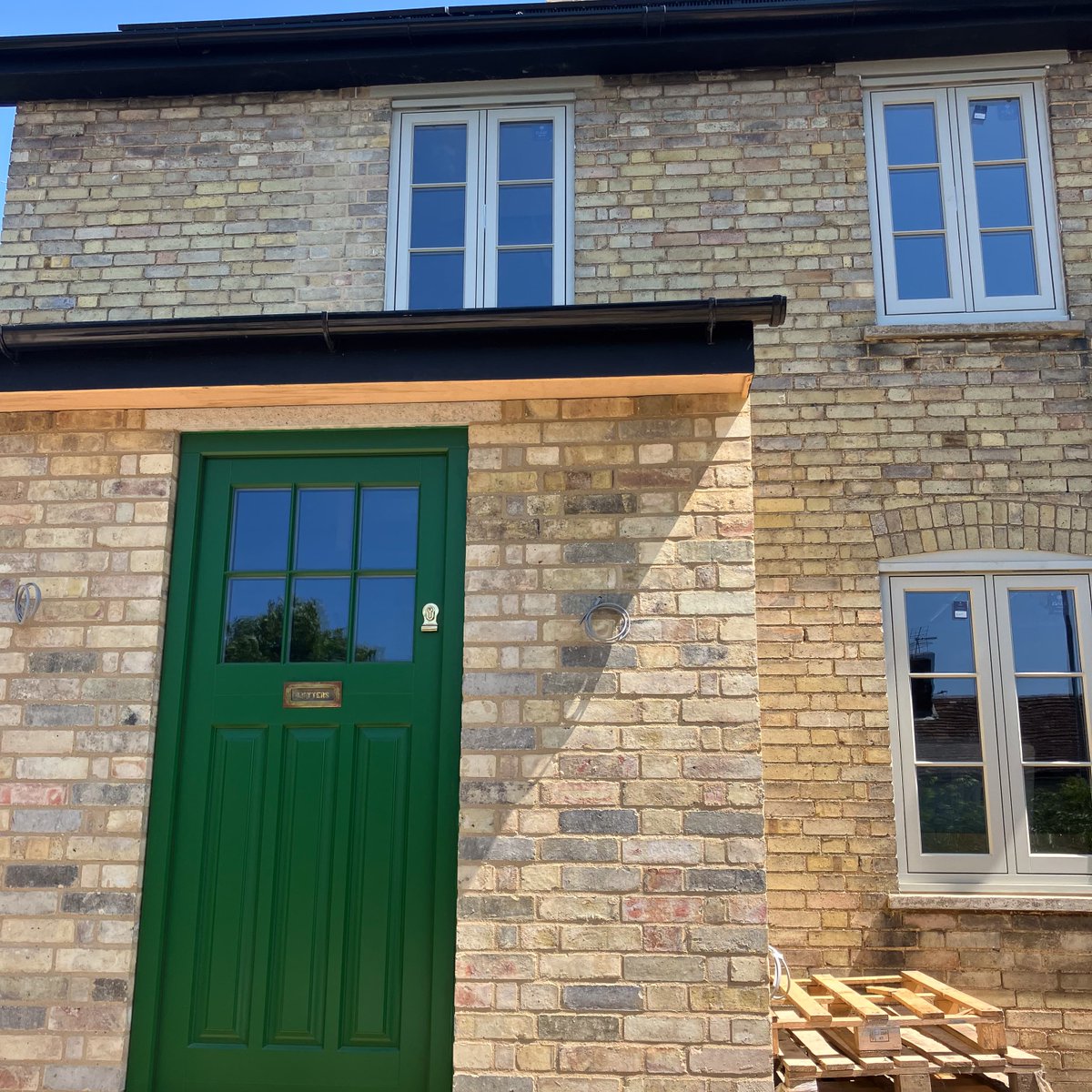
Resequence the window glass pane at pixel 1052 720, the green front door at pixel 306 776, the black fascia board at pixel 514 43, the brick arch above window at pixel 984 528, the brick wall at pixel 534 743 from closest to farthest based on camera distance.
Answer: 1. the brick wall at pixel 534 743
2. the green front door at pixel 306 776
3. the window glass pane at pixel 1052 720
4. the brick arch above window at pixel 984 528
5. the black fascia board at pixel 514 43

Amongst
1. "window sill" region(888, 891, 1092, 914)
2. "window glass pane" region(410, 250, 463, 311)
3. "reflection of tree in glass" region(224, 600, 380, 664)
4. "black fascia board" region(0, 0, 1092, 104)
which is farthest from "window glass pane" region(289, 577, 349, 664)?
"black fascia board" region(0, 0, 1092, 104)

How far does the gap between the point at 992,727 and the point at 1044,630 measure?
2.05ft

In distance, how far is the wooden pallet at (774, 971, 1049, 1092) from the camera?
172 inches

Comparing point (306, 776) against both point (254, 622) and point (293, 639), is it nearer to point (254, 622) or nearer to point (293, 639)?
point (293, 639)

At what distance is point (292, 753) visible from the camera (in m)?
4.41

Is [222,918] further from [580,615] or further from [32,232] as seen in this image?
[32,232]

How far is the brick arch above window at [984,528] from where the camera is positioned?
19.2 ft

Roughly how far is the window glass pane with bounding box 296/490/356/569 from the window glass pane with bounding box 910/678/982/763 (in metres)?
3.27

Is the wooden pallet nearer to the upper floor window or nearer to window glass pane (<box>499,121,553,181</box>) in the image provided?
the upper floor window

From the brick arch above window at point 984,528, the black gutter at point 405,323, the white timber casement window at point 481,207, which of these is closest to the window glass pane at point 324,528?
the black gutter at point 405,323

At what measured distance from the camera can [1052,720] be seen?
5.76m

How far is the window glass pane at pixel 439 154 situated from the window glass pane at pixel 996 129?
327 cm

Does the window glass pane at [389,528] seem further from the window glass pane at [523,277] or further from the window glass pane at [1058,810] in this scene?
the window glass pane at [1058,810]

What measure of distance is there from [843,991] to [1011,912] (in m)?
1.18
